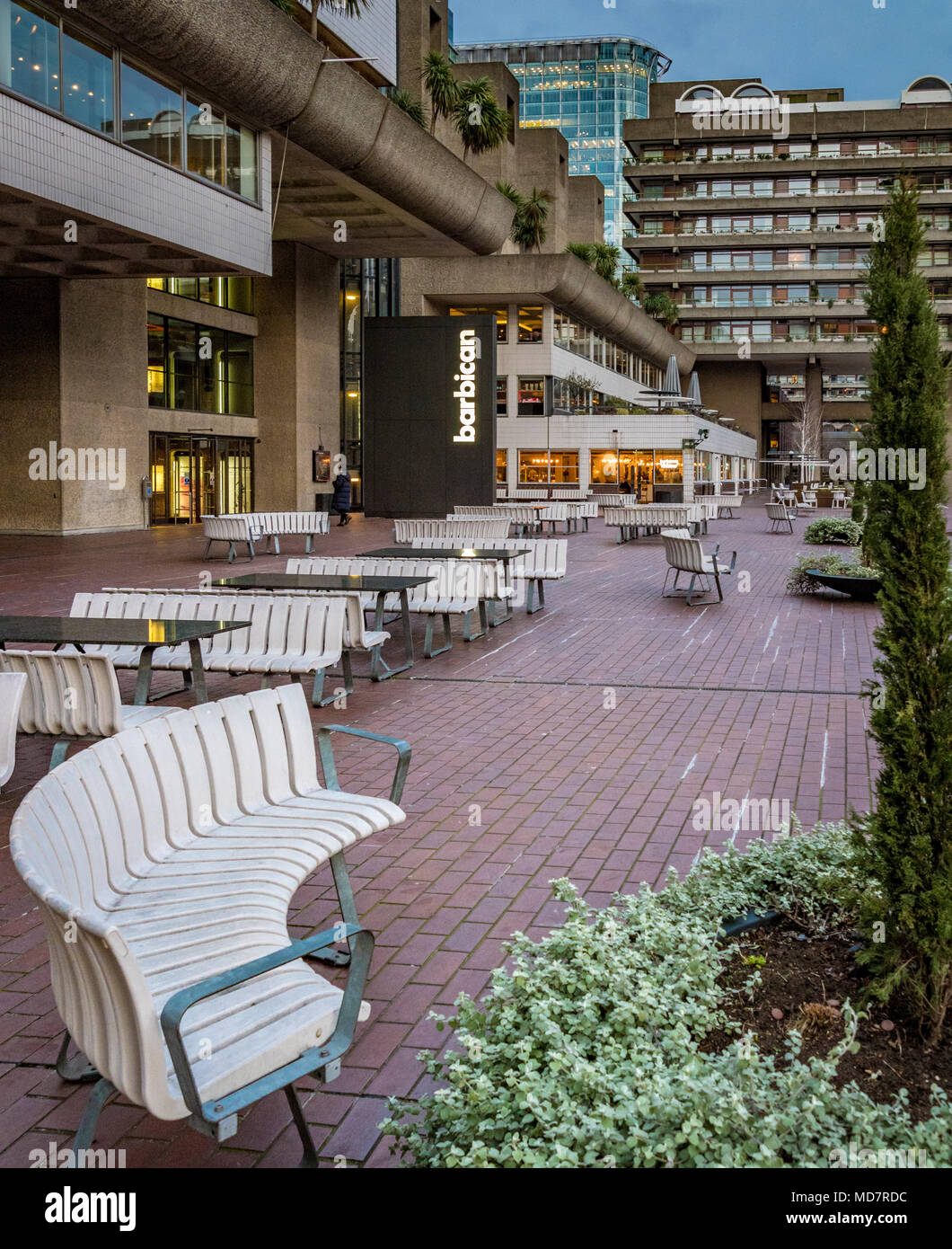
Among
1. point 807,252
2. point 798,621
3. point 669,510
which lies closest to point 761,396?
point 807,252

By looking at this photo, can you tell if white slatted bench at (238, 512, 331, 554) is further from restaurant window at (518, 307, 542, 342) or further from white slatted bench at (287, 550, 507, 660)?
restaurant window at (518, 307, 542, 342)

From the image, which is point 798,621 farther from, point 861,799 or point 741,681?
point 861,799

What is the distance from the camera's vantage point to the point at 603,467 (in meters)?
48.2

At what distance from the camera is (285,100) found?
75.2 ft

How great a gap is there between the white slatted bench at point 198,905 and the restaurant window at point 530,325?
151 ft

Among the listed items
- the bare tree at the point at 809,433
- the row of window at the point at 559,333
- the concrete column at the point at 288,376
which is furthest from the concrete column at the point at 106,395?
the bare tree at the point at 809,433

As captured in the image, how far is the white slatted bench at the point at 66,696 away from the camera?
6.41 m

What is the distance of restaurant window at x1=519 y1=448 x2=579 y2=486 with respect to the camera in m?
48.7

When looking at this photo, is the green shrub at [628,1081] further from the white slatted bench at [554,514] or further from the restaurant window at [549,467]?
the restaurant window at [549,467]

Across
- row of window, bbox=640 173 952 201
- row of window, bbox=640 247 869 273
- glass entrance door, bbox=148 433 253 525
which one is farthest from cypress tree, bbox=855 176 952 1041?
row of window, bbox=640 173 952 201

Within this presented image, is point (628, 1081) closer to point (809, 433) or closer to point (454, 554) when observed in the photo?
point (454, 554)

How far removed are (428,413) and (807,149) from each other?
57101 mm

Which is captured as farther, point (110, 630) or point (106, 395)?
point (106, 395)

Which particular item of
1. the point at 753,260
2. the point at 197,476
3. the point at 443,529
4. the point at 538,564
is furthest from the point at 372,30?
the point at 753,260
